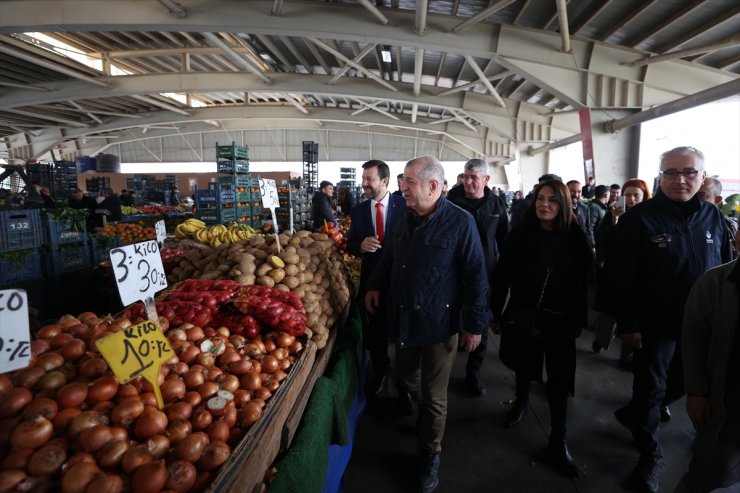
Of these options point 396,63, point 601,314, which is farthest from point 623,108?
point 601,314

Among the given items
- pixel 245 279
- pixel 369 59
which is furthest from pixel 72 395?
pixel 369 59

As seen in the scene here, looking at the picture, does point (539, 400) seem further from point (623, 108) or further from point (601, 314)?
point (623, 108)

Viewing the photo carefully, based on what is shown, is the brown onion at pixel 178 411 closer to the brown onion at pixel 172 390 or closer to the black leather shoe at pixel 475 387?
the brown onion at pixel 172 390

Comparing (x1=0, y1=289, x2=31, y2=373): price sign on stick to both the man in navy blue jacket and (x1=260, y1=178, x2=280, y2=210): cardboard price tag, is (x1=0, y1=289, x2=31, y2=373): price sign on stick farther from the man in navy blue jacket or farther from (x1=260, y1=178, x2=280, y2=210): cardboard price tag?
(x1=260, y1=178, x2=280, y2=210): cardboard price tag

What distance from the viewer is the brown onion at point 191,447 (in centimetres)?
117

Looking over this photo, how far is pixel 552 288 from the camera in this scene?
7.94 feet

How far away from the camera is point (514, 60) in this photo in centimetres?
812

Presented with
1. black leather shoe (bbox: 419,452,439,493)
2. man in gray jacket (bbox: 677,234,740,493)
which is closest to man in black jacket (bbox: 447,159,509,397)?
black leather shoe (bbox: 419,452,439,493)

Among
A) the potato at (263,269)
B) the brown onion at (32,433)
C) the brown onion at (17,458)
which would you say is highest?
the potato at (263,269)

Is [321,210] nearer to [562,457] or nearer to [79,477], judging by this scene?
[562,457]

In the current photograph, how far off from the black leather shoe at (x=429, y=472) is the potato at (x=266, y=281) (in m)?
1.48

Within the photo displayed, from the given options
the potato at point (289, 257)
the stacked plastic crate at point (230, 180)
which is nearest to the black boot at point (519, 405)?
the potato at point (289, 257)

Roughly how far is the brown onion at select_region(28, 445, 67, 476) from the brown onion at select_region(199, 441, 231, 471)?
0.37m

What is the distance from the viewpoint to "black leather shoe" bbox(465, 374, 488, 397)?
3.30m
